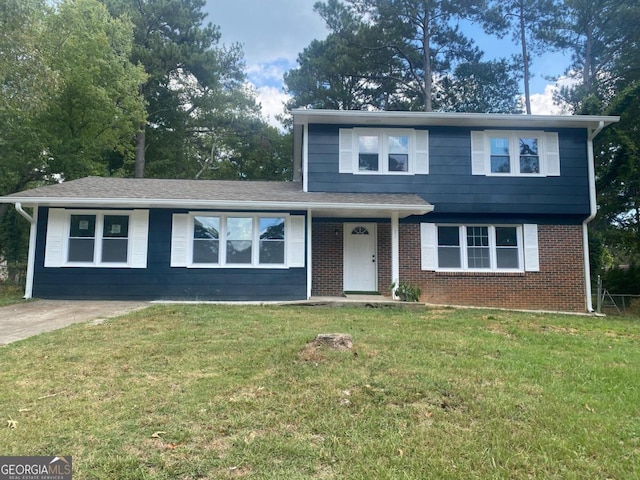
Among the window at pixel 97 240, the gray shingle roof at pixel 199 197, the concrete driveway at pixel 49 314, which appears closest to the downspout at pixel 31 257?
the gray shingle roof at pixel 199 197

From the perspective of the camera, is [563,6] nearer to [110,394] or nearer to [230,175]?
[230,175]

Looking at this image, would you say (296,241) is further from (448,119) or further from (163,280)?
(448,119)

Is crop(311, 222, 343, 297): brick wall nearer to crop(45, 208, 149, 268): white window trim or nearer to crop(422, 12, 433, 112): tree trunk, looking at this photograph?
crop(45, 208, 149, 268): white window trim

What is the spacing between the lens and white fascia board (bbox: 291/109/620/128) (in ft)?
35.0

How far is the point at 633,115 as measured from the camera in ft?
45.5

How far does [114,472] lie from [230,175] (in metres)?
24.0

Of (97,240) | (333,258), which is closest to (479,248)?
(333,258)

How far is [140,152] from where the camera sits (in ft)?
70.2

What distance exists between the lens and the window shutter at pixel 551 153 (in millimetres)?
11016

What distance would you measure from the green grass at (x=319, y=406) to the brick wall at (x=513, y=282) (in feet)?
16.5

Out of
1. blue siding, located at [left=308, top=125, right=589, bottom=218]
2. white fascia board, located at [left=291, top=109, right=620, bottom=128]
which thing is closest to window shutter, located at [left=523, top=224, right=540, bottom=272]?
blue siding, located at [left=308, top=125, right=589, bottom=218]

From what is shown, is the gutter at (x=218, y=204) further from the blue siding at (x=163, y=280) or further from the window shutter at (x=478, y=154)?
the window shutter at (x=478, y=154)

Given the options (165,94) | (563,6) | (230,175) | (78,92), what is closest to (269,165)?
(230,175)

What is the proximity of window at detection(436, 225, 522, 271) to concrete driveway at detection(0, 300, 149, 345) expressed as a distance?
25.1 feet
